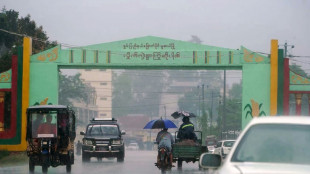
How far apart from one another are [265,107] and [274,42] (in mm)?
3483

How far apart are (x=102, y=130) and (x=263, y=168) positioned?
28.3 meters

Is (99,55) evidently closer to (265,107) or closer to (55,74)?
(55,74)

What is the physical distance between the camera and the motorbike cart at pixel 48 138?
24.3 meters

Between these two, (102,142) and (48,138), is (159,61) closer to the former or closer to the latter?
(102,142)

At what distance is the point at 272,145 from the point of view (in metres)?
8.03

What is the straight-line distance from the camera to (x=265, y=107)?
4003 cm

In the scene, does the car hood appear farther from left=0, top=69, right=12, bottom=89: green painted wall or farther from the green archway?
left=0, top=69, right=12, bottom=89: green painted wall

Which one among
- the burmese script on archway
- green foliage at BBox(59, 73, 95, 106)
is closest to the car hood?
the burmese script on archway

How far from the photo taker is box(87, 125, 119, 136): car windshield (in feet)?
116

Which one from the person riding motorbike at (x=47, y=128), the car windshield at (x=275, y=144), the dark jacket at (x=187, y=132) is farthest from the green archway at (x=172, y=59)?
the car windshield at (x=275, y=144)

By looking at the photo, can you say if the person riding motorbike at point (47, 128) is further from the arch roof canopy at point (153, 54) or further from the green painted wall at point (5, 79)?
the green painted wall at point (5, 79)

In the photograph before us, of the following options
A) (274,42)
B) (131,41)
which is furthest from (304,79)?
(131,41)

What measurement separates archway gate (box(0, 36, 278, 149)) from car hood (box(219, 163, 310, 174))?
105 feet

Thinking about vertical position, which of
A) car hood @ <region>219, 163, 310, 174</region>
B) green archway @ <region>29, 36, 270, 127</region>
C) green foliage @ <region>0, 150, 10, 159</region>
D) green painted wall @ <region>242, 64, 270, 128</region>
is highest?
green archway @ <region>29, 36, 270, 127</region>
